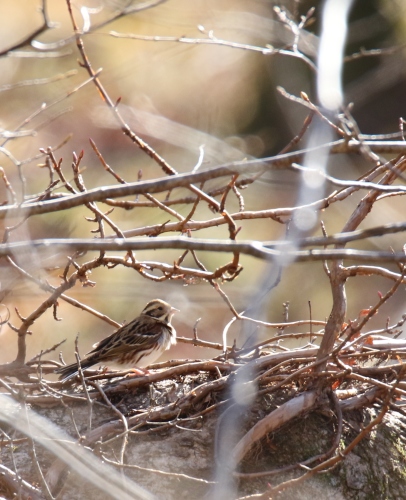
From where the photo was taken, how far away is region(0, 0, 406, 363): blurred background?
753 cm

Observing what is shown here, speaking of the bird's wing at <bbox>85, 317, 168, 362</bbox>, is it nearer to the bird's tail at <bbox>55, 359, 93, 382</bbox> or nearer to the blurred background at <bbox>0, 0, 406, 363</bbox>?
the blurred background at <bbox>0, 0, 406, 363</bbox>

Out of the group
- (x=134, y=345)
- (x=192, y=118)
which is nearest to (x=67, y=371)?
(x=134, y=345)

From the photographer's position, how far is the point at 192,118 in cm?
1203

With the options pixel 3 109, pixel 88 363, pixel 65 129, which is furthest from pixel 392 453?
pixel 65 129

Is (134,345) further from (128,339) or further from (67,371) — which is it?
(67,371)

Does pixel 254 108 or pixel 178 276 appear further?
pixel 254 108

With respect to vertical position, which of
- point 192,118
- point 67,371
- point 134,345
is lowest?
point 192,118

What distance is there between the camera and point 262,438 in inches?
143

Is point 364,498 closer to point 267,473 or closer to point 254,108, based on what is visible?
point 267,473

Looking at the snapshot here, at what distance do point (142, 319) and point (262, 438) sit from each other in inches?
81.3

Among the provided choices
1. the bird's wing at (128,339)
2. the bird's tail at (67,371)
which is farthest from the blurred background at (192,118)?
the bird's tail at (67,371)

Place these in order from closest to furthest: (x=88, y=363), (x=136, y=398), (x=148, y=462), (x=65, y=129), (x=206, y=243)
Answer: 1. (x=206, y=243)
2. (x=148, y=462)
3. (x=136, y=398)
4. (x=88, y=363)
5. (x=65, y=129)

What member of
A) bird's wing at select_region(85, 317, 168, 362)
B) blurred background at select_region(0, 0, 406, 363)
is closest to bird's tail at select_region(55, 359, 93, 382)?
bird's wing at select_region(85, 317, 168, 362)

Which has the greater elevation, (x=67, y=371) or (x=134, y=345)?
(x=67, y=371)
